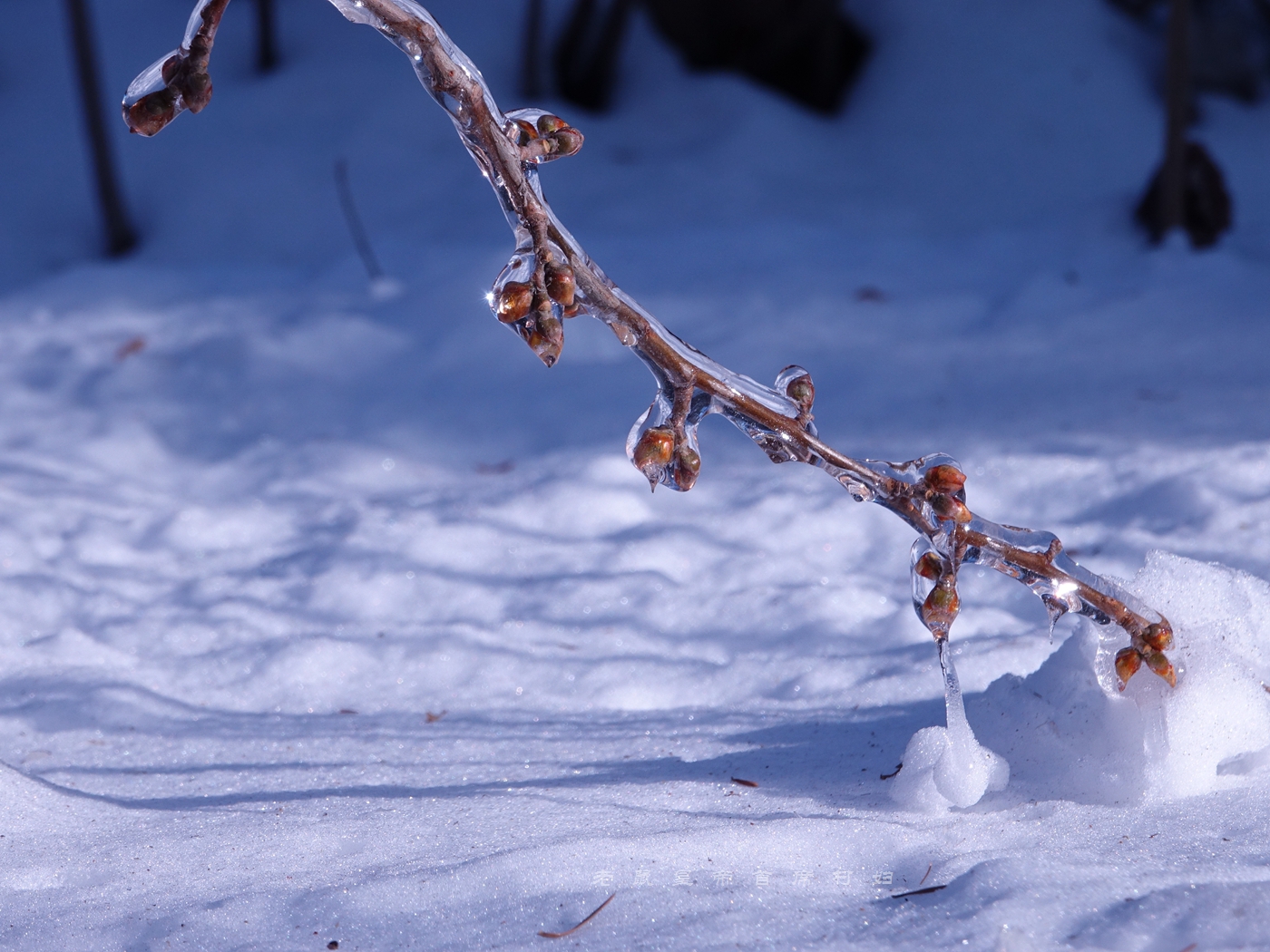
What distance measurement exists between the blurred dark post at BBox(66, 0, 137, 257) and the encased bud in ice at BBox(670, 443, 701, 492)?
441 centimetres

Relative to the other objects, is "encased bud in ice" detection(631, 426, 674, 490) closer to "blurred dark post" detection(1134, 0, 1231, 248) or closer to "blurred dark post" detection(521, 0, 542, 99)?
"blurred dark post" detection(1134, 0, 1231, 248)

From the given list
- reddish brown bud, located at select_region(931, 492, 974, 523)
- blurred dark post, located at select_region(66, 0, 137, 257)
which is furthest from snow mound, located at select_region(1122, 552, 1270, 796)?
blurred dark post, located at select_region(66, 0, 137, 257)

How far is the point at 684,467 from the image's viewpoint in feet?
3.53

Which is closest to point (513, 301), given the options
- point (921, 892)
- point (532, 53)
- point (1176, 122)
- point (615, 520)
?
point (921, 892)

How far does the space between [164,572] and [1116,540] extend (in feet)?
6.98

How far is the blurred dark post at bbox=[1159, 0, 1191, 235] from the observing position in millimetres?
4078

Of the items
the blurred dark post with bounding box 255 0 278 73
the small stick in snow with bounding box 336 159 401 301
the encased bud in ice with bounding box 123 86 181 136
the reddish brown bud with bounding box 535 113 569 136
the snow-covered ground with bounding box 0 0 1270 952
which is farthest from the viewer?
the blurred dark post with bounding box 255 0 278 73

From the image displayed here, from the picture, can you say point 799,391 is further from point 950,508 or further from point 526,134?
point 526,134

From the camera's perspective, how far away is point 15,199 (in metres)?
5.25

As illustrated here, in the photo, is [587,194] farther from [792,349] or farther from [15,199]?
[15,199]

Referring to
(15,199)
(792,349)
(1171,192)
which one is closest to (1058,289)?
(1171,192)

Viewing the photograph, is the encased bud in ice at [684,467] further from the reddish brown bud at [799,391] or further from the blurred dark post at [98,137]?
the blurred dark post at [98,137]

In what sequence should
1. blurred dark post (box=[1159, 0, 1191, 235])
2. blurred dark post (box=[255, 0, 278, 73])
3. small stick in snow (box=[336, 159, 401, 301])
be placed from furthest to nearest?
1. blurred dark post (box=[255, 0, 278, 73])
2. small stick in snow (box=[336, 159, 401, 301])
3. blurred dark post (box=[1159, 0, 1191, 235])

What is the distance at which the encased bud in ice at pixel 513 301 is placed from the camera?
3.21ft
